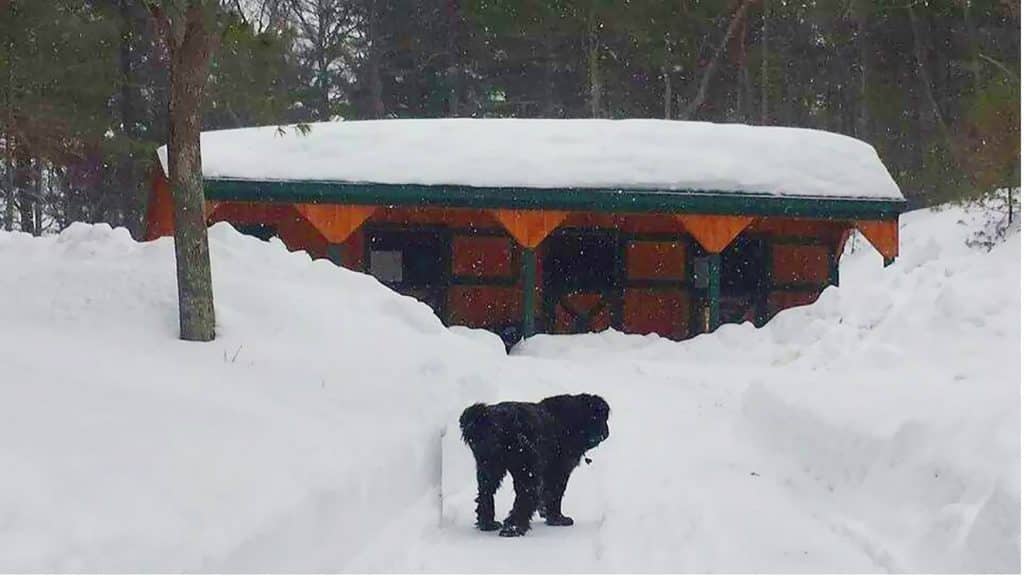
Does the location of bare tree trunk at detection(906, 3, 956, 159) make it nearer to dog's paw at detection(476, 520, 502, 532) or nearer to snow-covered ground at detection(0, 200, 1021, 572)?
snow-covered ground at detection(0, 200, 1021, 572)

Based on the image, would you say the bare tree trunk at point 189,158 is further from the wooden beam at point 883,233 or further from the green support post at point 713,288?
the wooden beam at point 883,233

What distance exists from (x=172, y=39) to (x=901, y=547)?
6703 mm

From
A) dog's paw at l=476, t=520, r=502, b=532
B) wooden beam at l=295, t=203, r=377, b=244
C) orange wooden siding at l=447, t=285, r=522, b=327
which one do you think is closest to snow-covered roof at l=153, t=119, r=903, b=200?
wooden beam at l=295, t=203, r=377, b=244

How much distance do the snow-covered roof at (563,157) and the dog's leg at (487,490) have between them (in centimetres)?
1173

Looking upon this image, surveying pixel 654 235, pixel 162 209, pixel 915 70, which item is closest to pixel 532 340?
pixel 654 235

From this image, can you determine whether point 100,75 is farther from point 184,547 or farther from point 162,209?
point 184,547

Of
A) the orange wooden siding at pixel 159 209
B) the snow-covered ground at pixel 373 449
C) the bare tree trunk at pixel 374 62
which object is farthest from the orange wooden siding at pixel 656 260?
the bare tree trunk at pixel 374 62

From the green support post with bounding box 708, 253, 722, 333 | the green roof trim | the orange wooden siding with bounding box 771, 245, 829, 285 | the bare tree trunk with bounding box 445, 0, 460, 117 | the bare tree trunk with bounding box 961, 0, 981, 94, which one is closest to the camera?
the green roof trim

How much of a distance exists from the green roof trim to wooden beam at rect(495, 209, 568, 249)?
11 cm

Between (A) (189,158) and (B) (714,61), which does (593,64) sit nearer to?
(B) (714,61)

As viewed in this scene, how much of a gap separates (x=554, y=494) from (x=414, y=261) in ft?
42.8

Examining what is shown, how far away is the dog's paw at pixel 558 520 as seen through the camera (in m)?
6.54

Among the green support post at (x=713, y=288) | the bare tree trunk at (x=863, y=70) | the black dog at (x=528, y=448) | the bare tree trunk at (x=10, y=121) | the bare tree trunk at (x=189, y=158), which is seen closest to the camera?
the black dog at (x=528, y=448)

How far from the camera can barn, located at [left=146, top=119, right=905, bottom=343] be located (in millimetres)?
17672
